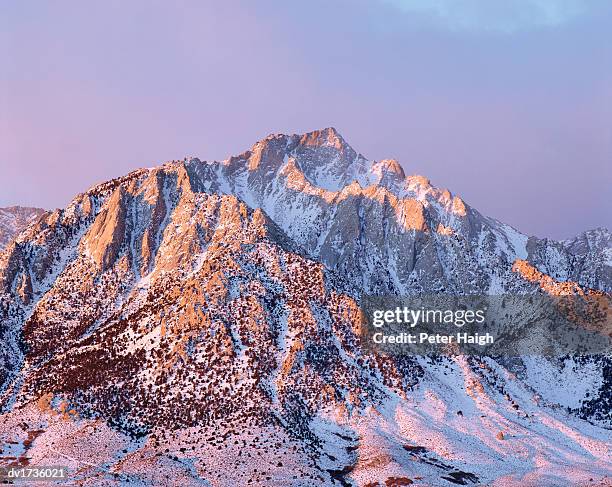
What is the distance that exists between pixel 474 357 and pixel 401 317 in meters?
26.1

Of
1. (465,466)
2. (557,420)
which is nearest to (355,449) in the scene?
(465,466)

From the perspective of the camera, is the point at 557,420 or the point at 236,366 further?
the point at 557,420

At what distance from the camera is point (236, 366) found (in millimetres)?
148625

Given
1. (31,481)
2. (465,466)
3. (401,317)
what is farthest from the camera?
(401,317)

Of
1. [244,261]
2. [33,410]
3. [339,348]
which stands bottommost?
[33,410]

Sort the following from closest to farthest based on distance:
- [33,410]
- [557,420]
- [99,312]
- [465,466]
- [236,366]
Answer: [465,466] < [33,410] < [236,366] < [557,420] < [99,312]

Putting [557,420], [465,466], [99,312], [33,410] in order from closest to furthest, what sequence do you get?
1. [465,466]
2. [33,410]
3. [557,420]
4. [99,312]

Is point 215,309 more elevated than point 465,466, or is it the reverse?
point 215,309

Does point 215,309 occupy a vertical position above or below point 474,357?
above

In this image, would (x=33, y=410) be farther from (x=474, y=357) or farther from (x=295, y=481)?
(x=474, y=357)

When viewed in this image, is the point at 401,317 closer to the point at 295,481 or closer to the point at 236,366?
the point at 236,366

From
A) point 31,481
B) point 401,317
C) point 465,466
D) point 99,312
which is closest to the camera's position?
point 31,481

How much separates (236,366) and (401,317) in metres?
69.6

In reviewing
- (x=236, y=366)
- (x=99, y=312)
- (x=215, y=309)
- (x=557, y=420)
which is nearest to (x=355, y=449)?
(x=236, y=366)
